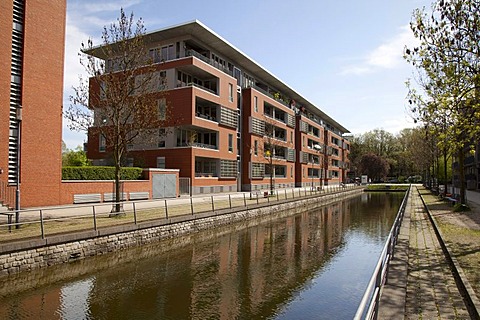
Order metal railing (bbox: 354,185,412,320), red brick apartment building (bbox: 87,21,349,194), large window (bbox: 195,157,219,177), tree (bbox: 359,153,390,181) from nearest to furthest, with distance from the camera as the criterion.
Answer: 1. metal railing (bbox: 354,185,412,320)
2. red brick apartment building (bbox: 87,21,349,194)
3. large window (bbox: 195,157,219,177)
4. tree (bbox: 359,153,390,181)

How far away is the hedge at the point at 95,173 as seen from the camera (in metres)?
23.8

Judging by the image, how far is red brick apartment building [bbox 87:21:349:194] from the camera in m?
34.0

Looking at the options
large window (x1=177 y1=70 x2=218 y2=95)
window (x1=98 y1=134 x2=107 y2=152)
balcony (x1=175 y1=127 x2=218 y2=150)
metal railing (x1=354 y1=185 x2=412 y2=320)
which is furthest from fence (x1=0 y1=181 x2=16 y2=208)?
large window (x1=177 y1=70 x2=218 y2=95)

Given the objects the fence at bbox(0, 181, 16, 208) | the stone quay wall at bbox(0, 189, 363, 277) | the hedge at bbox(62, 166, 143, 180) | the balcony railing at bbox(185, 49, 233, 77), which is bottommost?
the stone quay wall at bbox(0, 189, 363, 277)

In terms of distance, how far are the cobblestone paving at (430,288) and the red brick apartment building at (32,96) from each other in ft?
60.0

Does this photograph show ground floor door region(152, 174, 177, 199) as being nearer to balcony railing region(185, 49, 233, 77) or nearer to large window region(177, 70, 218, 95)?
large window region(177, 70, 218, 95)

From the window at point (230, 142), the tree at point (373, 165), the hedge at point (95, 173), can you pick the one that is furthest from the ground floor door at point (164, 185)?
the tree at point (373, 165)

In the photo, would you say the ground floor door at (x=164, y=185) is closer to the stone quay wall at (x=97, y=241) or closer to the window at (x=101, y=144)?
the stone quay wall at (x=97, y=241)

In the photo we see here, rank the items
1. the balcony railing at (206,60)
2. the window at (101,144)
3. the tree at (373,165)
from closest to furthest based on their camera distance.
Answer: the balcony railing at (206,60) < the window at (101,144) < the tree at (373,165)

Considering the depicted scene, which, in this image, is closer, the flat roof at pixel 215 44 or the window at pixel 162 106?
the window at pixel 162 106

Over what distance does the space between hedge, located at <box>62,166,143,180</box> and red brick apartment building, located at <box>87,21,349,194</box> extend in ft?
20.3

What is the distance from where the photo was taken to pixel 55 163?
21.8 m

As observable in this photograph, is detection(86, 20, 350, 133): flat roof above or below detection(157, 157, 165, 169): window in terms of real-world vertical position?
above

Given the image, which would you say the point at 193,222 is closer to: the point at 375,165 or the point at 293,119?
the point at 293,119
